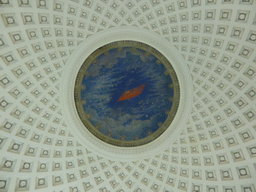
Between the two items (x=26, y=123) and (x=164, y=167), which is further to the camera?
(x=164, y=167)

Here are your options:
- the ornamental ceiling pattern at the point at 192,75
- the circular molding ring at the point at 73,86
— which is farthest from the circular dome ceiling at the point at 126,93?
the ornamental ceiling pattern at the point at 192,75

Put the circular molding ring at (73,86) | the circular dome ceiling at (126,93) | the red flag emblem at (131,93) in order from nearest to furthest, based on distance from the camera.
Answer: the circular molding ring at (73,86), the circular dome ceiling at (126,93), the red flag emblem at (131,93)

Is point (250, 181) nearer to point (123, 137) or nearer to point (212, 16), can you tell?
point (123, 137)

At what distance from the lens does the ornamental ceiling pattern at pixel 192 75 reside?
14.3 meters

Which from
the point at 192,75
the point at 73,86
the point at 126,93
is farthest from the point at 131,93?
the point at 192,75

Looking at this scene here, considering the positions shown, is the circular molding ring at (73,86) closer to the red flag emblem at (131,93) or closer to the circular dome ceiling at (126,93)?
the circular dome ceiling at (126,93)

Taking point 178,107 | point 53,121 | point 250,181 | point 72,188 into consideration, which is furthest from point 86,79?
point 250,181

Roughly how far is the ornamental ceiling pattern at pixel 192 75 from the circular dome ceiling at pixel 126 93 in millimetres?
2137

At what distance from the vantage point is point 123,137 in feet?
64.6

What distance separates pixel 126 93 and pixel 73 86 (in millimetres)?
5531

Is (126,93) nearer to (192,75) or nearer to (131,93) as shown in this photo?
(131,93)

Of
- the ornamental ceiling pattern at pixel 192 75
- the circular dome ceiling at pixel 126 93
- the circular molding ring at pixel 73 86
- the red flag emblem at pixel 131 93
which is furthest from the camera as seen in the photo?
the red flag emblem at pixel 131 93

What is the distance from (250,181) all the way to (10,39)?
23507 mm

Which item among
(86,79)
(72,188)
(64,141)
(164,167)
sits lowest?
(72,188)
